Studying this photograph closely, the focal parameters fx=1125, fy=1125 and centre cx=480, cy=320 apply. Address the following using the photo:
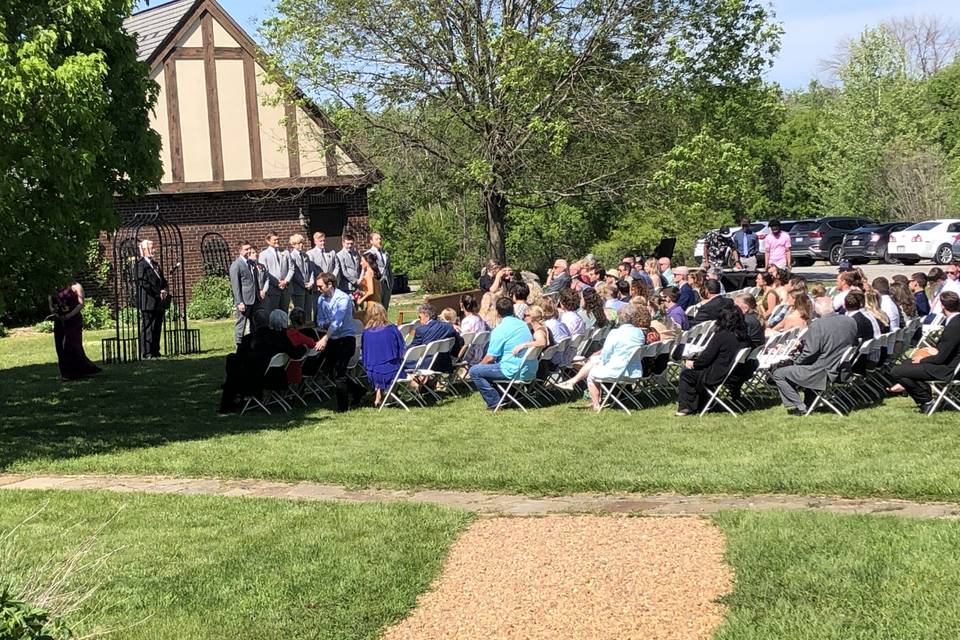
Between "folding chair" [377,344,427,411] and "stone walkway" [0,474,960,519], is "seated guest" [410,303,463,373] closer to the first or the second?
"folding chair" [377,344,427,411]

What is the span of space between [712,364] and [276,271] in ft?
25.0

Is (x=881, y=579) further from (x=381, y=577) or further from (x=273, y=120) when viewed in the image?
(x=273, y=120)

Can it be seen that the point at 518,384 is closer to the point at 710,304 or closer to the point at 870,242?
the point at 710,304

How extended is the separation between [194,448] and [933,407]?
7.25 meters

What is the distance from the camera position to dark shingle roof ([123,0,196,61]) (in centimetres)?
2738

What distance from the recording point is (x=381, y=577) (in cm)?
656

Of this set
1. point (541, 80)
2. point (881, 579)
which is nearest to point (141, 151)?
point (881, 579)

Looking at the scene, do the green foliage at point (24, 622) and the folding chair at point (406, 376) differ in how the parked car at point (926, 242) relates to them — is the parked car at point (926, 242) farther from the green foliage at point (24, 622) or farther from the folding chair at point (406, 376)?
the green foliage at point (24, 622)

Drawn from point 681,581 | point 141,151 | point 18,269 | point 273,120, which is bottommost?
point 681,581

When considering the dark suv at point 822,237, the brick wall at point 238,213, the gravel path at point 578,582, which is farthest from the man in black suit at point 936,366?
the dark suv at point 822,237

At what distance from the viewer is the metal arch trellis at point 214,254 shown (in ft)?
92.8

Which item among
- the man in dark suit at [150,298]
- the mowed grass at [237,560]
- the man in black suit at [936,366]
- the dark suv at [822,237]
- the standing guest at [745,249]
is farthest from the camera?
the dark suv at [822,237]

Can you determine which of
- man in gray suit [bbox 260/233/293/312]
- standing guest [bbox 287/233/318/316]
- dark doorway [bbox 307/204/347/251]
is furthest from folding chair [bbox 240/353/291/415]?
dark doorway [bbox 307/204/347/251]

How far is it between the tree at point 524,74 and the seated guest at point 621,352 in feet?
37.4
